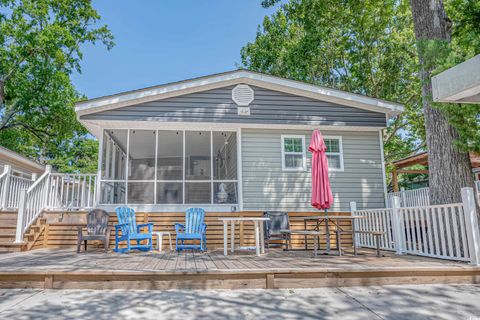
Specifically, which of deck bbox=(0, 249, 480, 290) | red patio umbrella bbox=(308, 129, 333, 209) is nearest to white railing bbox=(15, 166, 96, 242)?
deck bbox=(0, 249, 480, 290)

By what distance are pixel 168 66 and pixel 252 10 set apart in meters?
10.5

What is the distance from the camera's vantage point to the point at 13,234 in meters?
6.39

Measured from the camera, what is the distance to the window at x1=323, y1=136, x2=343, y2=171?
8.38 meters

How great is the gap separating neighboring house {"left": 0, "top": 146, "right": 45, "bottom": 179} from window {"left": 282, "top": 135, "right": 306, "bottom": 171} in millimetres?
8241

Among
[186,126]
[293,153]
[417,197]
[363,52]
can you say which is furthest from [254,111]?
[363,52]

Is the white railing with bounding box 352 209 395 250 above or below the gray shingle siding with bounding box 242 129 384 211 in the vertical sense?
below

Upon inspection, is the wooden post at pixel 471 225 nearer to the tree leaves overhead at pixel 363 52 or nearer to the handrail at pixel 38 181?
the handrail at pixel 38 181

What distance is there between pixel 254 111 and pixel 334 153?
231 cm

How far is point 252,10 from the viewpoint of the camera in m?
21.2

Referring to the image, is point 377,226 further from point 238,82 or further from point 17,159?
point 17,159

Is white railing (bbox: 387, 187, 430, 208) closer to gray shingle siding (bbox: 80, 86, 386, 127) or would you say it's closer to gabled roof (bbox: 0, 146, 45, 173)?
gray shingle siding (bbox: 80, 86, 386, 127)

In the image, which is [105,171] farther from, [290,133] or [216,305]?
[216,305]

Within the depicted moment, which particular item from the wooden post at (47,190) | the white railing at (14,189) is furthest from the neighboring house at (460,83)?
the white railing at (14,189)

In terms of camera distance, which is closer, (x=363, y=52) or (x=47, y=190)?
(x=47, y=190)
